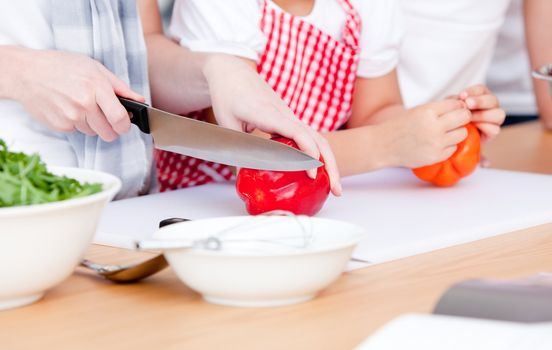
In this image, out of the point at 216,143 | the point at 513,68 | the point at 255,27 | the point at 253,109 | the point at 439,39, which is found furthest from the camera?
the point at 513,68

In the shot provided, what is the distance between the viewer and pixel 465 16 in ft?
5.86

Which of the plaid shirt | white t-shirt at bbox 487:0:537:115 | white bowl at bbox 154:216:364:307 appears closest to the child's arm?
the plaid shirt

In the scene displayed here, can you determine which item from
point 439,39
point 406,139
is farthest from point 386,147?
point 439,39

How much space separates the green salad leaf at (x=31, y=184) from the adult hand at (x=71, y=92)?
24 cm

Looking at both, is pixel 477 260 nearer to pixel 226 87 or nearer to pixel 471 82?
pixel 226 87

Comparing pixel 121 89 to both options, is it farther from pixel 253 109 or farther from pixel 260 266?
pixel 260 266

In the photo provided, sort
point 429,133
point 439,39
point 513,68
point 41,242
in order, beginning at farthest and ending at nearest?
point 513,68
point 439,39
point 429,133
point 41,242

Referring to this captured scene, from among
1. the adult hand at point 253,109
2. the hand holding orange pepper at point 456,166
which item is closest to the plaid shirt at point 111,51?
the adult hand at point 253,109

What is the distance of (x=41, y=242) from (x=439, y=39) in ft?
4.11

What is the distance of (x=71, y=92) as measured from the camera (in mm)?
991

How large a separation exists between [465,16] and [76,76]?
39.2 inches

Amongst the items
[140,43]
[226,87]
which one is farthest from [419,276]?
[140,43]

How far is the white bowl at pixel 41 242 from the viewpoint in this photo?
666 mm

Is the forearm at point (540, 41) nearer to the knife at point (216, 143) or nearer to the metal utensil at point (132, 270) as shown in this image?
the knife at point (216, 143)
